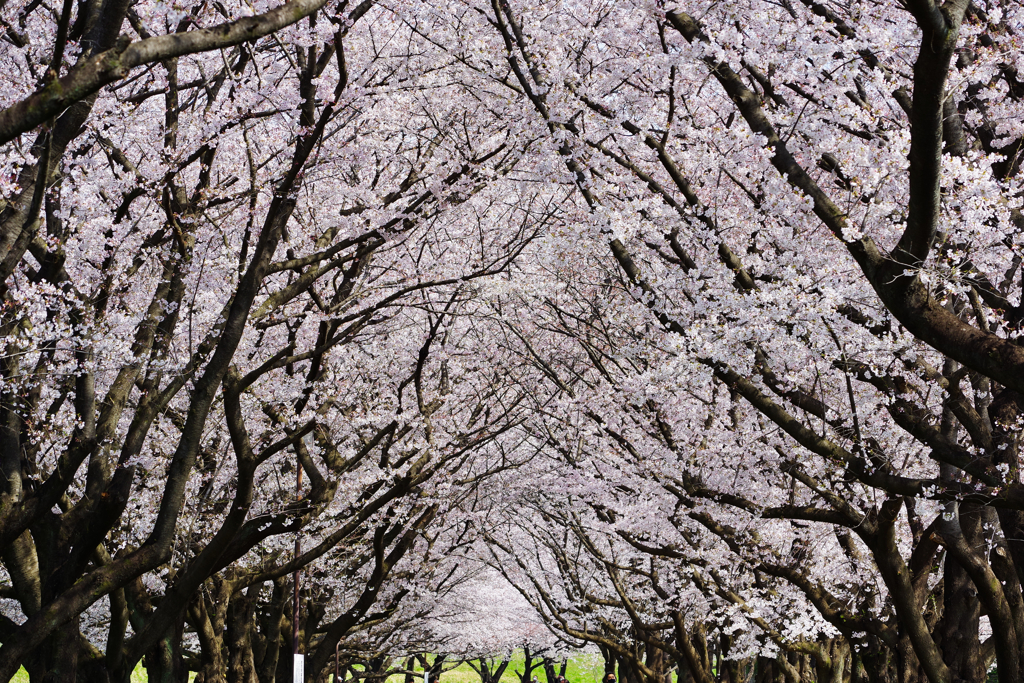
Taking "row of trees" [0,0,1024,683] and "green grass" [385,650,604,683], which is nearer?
"row of trees" [0,0,1024,683]

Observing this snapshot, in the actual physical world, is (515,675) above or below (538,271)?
below

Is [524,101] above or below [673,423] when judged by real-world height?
above

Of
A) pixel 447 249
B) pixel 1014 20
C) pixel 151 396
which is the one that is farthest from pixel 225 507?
pixel 1014 20

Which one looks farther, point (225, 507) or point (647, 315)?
point (225, 507)

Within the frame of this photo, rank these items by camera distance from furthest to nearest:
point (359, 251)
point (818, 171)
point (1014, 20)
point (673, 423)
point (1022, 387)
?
1. point (673, 423)
2. point (818, 171)
3. point (359, 251)
4. point (1014, 20)
5. point (1022, 387)

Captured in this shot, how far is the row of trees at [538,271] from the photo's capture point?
763 cm

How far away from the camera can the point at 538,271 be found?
1595cm

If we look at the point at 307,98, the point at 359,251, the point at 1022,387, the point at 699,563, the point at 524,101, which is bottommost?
the point at 1022,387

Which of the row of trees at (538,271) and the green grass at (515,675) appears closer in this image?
the row of trees at (538,271)

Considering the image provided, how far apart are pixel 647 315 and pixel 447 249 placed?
3.93m

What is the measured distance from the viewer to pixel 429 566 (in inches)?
955

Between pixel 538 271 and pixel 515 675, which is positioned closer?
pixel 538 271

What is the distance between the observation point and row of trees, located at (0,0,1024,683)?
25.0 ft

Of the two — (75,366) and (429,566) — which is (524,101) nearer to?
(75,366)
